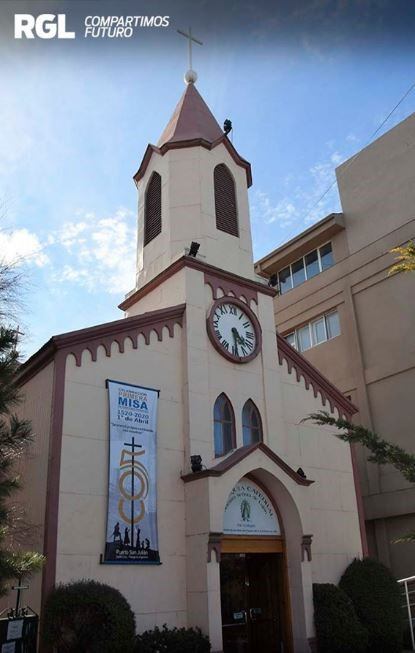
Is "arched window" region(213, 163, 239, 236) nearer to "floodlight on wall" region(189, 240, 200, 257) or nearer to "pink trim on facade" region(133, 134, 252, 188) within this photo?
"pink trim on facade" region(133, 134, 252, 188)

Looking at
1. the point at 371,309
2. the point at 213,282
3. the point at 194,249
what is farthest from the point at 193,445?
the point at 371,309

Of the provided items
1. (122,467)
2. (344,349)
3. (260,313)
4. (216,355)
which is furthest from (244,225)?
(122,467)

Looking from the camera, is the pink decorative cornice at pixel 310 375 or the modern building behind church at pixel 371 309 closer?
the pink decorative cornice at pixel 310 375

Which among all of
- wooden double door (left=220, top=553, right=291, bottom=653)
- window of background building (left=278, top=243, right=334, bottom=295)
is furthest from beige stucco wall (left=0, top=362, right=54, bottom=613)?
window of background building (left=278, top=243, right=334, bottom=295)

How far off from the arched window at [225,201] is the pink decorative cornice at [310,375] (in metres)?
4.05

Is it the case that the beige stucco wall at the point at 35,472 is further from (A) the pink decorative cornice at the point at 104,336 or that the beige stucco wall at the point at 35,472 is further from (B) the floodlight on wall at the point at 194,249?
(B) the floodlight on wall at the point at 194,249

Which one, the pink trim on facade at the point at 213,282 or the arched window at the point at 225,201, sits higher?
the arched window at the point at 225,201

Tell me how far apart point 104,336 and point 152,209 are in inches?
286

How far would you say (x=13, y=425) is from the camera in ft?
34.2

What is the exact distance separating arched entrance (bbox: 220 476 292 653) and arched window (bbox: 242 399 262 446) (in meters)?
1.21

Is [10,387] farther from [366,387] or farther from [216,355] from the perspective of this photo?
Answer: [366,387]

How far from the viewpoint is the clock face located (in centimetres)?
1788

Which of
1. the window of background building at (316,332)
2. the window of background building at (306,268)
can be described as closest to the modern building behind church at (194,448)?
the window of background building at (316,332)

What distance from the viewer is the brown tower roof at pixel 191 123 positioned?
21.4 m
